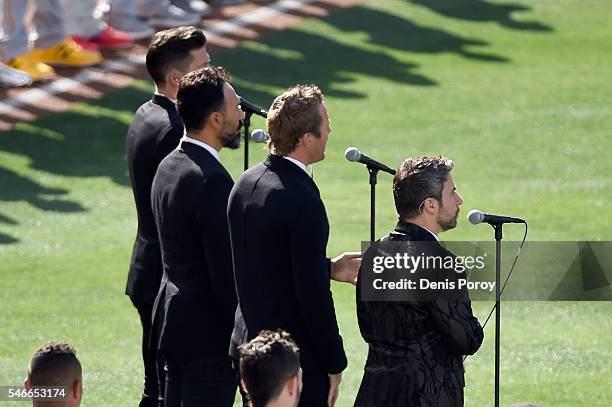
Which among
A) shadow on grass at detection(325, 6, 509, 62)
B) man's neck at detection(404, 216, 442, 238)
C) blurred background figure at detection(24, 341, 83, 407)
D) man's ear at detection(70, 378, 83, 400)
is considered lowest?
shadow on grass at detection(325, 6, 509, 62)

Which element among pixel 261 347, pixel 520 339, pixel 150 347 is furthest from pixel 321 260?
pixel 520 339

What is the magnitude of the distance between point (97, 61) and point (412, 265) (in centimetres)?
1244

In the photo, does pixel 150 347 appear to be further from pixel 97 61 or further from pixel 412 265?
pixel 97 61

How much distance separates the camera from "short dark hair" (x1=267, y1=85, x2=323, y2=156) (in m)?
6.06

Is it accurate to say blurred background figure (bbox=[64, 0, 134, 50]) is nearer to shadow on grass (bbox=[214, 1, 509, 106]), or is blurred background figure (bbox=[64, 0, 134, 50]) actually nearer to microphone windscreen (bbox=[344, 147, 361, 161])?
shadow on grass (bbox=[214, 1, 509, 106])

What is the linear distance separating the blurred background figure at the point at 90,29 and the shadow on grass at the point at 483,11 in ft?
15.8

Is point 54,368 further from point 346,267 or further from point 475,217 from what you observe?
point 475,217

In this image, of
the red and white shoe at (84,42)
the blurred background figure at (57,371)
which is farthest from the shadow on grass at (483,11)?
the blurred background figure at (57,371)

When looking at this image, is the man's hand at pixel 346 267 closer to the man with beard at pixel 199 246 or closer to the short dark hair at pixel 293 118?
the man with beard at pixel 199 246

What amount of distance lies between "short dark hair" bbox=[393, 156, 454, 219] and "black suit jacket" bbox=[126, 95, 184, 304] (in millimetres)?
1553

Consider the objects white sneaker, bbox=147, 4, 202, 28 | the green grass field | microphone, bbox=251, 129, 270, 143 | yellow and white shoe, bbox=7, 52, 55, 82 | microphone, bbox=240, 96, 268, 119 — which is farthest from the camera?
white sneaker, bbox=147, 4, 202, 28

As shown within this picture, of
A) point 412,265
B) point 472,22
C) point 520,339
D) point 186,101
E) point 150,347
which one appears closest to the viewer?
point 412,265

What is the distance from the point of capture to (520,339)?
10258 millimetres

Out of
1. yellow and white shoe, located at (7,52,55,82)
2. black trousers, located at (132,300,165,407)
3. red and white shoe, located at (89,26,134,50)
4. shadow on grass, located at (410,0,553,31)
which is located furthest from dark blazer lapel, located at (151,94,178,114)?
shadow on grass, located at (410,0,553,31)
